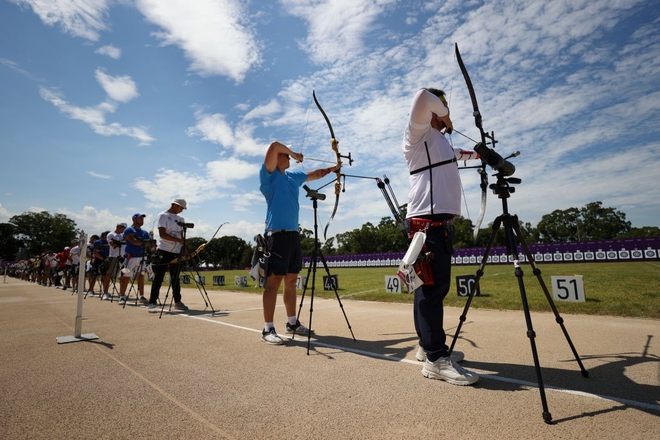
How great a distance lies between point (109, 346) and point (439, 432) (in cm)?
433

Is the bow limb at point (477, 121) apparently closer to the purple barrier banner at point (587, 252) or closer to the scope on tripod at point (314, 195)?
the scope on tripod at point (314, 195)

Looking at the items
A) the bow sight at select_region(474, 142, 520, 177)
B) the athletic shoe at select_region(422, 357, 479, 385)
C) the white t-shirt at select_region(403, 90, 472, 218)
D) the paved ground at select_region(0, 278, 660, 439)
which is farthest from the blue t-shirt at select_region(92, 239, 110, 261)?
the bow sight at select_region(474, 142, 520, 177)

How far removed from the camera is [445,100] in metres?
3.48

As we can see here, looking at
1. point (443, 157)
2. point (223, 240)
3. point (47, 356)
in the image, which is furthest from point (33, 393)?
point (223, 240)

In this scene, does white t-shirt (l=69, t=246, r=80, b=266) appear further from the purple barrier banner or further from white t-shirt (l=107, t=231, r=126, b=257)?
the purple barrier banner

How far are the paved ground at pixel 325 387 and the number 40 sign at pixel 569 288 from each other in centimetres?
230

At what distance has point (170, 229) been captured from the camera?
8.31 metres

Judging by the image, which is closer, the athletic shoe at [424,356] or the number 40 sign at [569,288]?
the athletic shoe at [424,356]

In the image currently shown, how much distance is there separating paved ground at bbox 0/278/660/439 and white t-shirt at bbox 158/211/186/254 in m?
3.54

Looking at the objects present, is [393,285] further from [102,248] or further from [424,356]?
[102,248]

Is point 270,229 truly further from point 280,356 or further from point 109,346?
point 109,346

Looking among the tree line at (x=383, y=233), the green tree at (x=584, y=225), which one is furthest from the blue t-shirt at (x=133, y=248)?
the green tree at (x=584, y=225)

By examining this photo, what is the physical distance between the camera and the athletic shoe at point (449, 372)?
9.09 ft

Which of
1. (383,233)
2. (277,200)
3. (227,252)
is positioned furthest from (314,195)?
(227,252)
